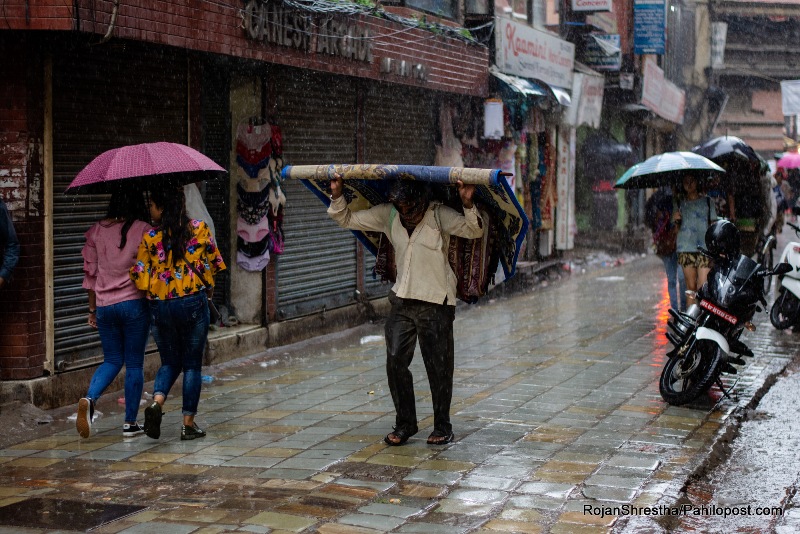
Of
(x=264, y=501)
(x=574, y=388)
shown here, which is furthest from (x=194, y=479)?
(x=574, y=388)

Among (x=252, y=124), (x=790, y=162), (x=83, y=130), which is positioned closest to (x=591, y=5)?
(x=790, y=162)

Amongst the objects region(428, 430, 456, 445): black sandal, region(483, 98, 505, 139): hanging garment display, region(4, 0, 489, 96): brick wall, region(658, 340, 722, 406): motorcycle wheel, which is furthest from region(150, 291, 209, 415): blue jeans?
region(483, 98, 505, 139): hanging garment display

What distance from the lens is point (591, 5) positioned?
20.2m

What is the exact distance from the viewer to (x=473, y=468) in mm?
6355

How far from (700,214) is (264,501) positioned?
6.65 meters

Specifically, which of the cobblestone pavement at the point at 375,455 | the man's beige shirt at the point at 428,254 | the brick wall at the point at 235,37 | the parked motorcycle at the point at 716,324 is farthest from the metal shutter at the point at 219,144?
the parked motorcycle at the point at 716,324

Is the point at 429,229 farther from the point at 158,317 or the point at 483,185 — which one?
the point at 158,317

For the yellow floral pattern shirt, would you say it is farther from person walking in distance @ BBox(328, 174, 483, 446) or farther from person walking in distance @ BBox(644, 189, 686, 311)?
person walking in distance @ BBox(644, 189, 686, 311)

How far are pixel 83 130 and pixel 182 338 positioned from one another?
2.48 meters

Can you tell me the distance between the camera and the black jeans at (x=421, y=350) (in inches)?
271

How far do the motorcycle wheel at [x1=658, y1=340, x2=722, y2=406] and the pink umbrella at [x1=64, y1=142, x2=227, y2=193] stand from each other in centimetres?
383

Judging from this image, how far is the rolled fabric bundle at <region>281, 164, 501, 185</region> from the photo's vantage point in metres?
6.15

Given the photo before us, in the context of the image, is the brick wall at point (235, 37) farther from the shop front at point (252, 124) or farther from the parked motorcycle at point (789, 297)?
the parked motorcycle at point (789, 297)

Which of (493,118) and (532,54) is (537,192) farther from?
(493,118)
